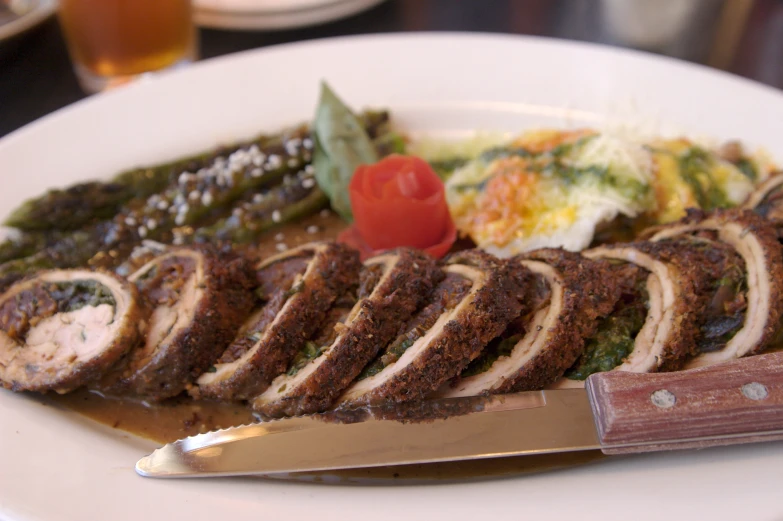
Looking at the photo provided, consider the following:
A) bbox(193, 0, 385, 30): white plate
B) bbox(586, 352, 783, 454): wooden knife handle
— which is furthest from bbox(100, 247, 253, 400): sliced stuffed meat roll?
bbox(193, 0, 385, 30): white plate

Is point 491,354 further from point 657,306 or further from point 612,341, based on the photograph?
point 657,306

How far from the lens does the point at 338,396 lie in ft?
8.02

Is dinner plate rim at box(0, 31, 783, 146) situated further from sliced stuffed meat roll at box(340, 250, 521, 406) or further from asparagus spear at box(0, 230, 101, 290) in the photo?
sliced stuffed meat roll at box(340, 250, 521, 406)

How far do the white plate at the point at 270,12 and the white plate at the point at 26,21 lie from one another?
1079mm

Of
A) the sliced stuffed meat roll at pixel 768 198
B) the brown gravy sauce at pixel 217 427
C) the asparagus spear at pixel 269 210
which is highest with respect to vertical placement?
the sliced stuffed meat roll at pixel 768 198

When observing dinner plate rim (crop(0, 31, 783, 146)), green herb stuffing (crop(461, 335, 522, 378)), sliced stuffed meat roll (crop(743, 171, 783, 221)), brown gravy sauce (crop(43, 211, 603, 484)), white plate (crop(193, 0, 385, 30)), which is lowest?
brown gravy sauce (crop(43, 211, 603, 484))

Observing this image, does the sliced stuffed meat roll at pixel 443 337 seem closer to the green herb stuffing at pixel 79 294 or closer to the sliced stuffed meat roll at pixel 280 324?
the sliced stuffed meat roll at pixel 280 324

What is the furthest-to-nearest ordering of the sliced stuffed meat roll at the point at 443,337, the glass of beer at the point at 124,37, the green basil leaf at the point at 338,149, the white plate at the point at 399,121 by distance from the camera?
1. the glass of beer at the point at 124,37
2. the green basil leaf at the point at 338,149
3. the sliced stuffed meat roll at the point at 443,337
4. the white plate at the point at 399,121

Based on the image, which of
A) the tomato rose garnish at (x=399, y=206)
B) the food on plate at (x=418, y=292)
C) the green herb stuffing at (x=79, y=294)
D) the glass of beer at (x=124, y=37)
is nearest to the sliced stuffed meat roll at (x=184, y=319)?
the food on plate at (x=418, y=292)

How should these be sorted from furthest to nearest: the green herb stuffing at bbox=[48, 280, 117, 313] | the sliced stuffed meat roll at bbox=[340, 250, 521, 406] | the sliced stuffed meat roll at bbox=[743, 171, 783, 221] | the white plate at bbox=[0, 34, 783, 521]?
1. the sliced stuffed meat roll at bbox=[743, 171, 783, 221]
2. the green herb stuffing at bbox=[48, 280, 117, 313]
3. the sliced stuffed meat roll at bbox=[340, 250, 521, 406]
4. the white plate at bbox=[0, 34, 783, 521]

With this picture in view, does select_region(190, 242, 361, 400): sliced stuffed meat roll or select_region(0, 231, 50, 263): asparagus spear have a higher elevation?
select_region(190, 242, 361, 400): sliced stuffed meat roll

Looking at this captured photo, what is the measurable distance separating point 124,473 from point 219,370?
0.52 m

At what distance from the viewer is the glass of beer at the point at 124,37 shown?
4.35 m

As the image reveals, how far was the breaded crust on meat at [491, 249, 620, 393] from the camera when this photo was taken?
7.66 feet
